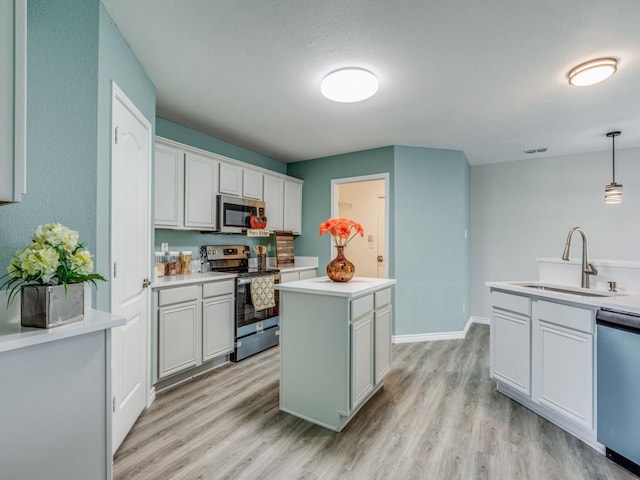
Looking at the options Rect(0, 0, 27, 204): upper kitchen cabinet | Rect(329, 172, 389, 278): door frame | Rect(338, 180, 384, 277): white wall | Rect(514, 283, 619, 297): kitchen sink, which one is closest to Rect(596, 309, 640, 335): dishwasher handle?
Rect(514, 283, 619, 297): kitchen sink

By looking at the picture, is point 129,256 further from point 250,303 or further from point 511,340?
point 511,340

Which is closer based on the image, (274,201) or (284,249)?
(274,201)

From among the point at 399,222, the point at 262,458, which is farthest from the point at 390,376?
the point at 399,222

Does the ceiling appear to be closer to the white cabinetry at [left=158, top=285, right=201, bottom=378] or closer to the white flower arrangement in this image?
the white flower arrangement

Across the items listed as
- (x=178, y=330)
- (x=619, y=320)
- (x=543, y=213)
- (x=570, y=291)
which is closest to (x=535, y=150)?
(x=543, y=213)

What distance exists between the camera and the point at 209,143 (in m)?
3.73

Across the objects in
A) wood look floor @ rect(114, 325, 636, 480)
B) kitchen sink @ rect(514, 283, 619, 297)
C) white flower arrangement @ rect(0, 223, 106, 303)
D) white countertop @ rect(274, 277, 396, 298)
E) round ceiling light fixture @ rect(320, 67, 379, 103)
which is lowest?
wood look floor @ rect(114, 325, 636, 480)

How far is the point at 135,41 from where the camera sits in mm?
1952

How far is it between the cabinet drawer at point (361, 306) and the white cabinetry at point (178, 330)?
5.09 ft

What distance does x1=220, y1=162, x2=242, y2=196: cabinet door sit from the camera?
11.5 feet

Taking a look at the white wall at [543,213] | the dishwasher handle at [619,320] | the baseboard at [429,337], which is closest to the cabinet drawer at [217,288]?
the baseboard at [429,337]

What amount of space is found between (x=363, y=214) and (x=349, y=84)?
3.79m

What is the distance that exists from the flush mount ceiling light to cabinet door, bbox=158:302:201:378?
11.5 ft

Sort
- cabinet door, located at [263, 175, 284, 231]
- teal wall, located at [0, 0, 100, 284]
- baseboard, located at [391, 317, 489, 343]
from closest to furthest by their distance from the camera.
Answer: teal wall, located at [0, 0, 100, 284], baseboard, located at [391, 317, 489, 343], cabinet door, located at [263, 175, 284, 231]
